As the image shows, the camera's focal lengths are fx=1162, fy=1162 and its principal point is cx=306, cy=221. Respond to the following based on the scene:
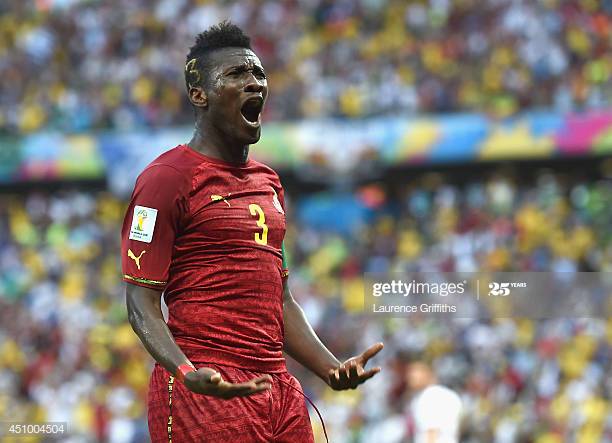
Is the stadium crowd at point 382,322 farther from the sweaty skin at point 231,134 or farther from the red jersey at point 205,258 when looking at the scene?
the red jersey at point 205,258

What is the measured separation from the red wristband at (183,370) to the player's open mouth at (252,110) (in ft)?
→ 2.71

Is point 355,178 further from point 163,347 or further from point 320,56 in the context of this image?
point 163,347

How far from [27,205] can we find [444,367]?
10.3 meters

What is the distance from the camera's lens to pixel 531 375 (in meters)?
12.4

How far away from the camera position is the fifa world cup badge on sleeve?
11.5 ft

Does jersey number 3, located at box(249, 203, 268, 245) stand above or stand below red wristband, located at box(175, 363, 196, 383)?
above

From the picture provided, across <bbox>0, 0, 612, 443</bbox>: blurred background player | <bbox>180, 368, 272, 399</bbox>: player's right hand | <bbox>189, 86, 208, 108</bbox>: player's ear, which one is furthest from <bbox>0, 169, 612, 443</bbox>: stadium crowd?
<bbox>180, 368, 272, 399</bbox>: player's right hand

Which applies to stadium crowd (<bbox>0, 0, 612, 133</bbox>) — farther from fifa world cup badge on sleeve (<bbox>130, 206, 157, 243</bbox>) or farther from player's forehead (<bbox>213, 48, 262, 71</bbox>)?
fifa world cup badge on sleeve (<bbox>130, 206, 157, 243</bbox>)

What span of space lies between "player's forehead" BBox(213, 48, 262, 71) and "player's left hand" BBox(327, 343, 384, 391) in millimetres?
986

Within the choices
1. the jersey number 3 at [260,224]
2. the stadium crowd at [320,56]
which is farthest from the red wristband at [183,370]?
the stadium crowd at [320,56]

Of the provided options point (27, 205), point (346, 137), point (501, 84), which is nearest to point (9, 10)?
point (27, 205)

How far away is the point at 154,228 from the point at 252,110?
0.52m

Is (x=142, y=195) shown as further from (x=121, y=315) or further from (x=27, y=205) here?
(x=27, y=205)

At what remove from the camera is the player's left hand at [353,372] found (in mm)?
3566
